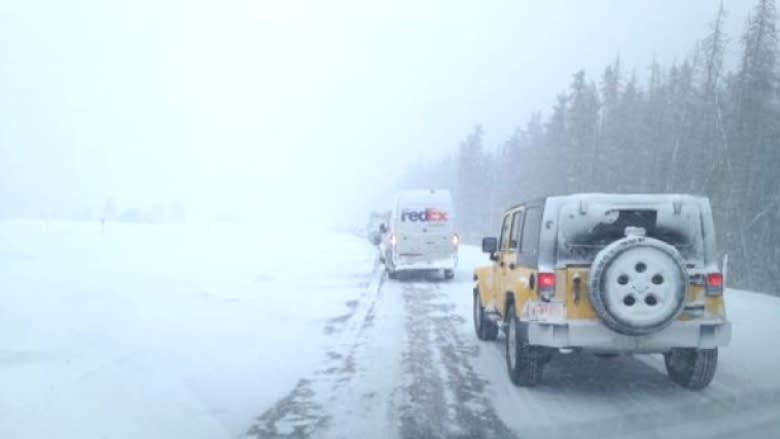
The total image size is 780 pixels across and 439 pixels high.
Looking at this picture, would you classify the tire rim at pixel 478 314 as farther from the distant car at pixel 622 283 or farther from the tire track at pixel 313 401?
the distant car at pixel 622 283

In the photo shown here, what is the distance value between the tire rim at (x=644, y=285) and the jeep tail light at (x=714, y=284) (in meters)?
0.72

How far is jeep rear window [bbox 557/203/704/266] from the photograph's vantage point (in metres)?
7.52

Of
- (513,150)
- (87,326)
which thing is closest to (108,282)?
(87,326)

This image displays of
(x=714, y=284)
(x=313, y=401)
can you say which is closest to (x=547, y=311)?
(x=714, y=284)

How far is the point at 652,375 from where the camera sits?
8.72 m

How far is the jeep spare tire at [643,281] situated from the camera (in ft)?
22.7

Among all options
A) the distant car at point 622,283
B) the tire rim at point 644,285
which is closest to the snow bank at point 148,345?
the distant car at point 622,283

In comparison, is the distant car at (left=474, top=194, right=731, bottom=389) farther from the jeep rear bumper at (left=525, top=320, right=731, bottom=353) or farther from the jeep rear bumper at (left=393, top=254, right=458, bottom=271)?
the jeep rear bumper at (left=393, top=254, right=458, bottom=271)

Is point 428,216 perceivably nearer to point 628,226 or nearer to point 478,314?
point 478,314

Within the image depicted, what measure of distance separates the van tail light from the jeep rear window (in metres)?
0.38

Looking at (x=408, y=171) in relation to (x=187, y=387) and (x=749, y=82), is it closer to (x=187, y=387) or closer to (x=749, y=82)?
(x=749, y=82)

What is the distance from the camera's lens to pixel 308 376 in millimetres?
8641

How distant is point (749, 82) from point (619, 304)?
31.8m

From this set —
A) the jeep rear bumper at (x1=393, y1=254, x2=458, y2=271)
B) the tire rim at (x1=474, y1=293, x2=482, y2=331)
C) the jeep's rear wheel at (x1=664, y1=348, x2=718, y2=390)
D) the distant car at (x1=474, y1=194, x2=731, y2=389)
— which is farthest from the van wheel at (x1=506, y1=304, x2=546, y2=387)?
the jeep rear bumper at (x1=393, y1=254, x2=458, y2=271)
